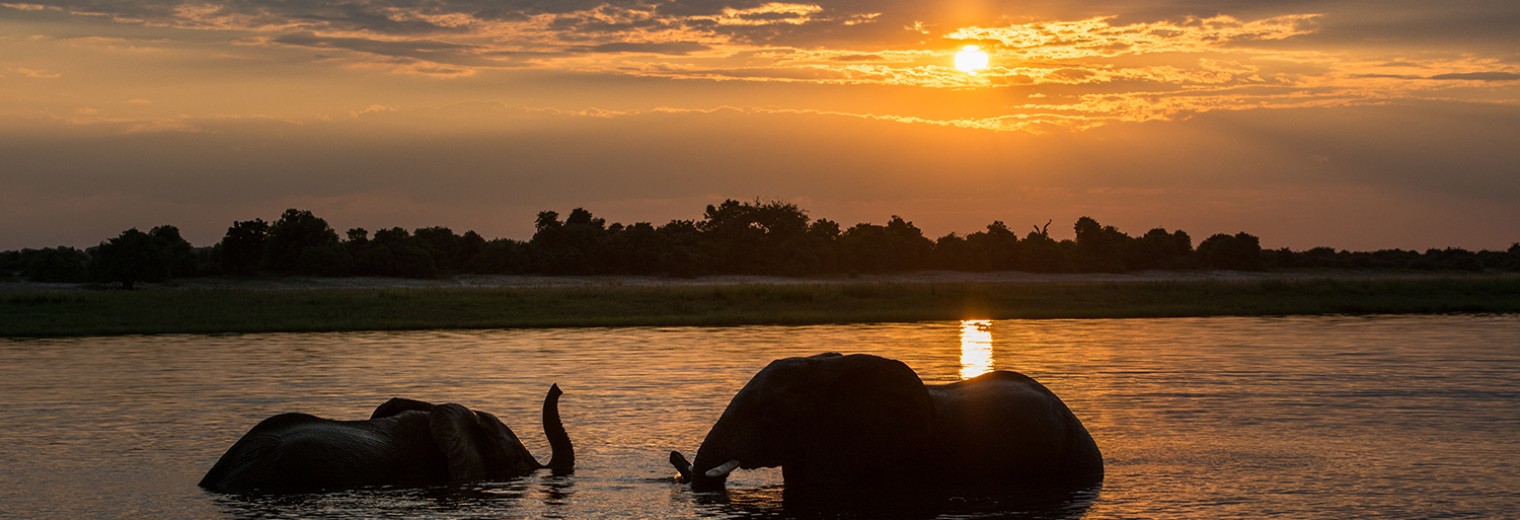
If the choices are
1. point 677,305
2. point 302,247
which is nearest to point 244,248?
point 302,247

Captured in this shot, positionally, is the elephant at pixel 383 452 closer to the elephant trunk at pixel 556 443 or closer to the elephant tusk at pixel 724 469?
the elephant trunk at pixel 556 443

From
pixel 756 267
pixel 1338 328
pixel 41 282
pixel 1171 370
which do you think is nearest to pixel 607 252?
pixel 756 267

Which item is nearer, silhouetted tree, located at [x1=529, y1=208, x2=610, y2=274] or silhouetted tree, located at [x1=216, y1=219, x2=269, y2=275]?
silhouetted tree, located at [x1=216, y1=219, x2=269, y2=275]

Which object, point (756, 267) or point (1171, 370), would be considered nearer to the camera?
point (1171, 370)

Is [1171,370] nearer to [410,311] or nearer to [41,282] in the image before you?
[410,311]

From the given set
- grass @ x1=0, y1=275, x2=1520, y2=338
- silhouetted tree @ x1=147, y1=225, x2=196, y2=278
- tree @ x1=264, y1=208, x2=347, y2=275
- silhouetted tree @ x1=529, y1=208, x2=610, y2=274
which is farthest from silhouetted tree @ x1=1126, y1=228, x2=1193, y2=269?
silhouetted tree @ x1=147, y1=225, x2=196, y2=278

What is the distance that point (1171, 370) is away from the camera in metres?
27.1

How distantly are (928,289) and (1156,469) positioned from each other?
53900mm

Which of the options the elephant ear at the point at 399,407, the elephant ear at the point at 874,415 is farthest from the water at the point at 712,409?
the elephant ear at the point at 399,407

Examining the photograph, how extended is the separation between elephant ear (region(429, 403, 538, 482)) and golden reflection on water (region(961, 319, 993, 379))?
6.81 m

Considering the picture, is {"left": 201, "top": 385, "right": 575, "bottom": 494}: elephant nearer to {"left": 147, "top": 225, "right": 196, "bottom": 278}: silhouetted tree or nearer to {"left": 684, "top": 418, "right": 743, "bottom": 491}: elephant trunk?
{"left": 684, "top": 418, "right": 743, "bottom": 491}: elephant trunk

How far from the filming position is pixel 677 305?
55.5 metres

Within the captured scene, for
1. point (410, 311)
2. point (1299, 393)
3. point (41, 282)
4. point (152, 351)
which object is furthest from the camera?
point (41, 282)

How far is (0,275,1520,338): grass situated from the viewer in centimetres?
4700
